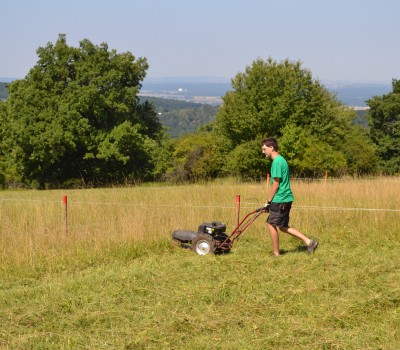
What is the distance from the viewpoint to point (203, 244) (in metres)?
8.23

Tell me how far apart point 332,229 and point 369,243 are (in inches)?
40.7

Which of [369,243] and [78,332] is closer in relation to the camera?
[78,332]

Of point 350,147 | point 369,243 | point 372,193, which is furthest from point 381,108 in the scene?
point 369,243

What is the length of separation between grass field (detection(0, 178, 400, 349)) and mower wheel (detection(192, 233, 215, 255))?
0.27 m

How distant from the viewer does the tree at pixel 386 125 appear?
44625 mm

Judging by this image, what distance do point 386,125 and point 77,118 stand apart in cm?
2675

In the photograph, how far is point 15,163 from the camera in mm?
34094

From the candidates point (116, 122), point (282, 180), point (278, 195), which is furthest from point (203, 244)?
point (116, 122)

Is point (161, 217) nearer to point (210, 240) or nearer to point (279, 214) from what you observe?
point (210, 240)

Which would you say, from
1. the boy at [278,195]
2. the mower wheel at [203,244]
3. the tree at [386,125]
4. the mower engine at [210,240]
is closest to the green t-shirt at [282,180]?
the boy at [278,195]

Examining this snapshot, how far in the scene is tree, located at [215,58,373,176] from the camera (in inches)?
1139

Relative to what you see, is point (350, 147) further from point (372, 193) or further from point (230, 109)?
point (372, 193)

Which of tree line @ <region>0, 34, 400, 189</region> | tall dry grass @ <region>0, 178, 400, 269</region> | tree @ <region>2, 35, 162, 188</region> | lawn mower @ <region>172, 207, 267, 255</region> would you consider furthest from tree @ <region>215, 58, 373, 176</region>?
lawn mower @ <region>172, 207, 267, 255</region>

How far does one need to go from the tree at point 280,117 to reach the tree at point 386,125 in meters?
11.3
